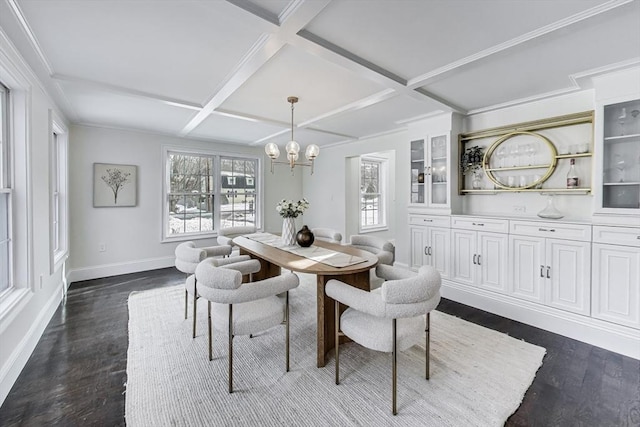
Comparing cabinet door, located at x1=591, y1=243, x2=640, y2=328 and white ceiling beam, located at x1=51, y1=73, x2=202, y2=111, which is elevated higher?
white ceiling beam, located at x1=51, y1=73, x2=202, y2=111

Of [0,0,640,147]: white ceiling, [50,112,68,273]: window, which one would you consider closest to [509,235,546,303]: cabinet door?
[0,0,640,147]: white ceiling

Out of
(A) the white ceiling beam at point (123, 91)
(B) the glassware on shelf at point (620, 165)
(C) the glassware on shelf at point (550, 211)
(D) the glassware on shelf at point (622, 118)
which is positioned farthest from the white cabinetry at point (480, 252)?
(A) the white ceiling beam at point (123, 91)

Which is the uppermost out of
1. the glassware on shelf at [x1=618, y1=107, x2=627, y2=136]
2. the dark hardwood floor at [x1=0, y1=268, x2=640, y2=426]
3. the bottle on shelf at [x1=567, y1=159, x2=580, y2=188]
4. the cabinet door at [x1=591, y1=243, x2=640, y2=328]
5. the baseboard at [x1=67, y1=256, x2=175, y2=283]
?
the glassware on shelf at [x1=618, y1=107, x2=627, y2=136]

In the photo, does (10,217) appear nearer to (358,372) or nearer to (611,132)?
(358,372)

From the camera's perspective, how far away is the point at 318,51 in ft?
6.93

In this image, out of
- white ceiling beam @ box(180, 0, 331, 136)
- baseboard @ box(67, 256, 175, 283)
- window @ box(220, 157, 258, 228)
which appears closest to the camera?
white ceiling beam @ box(180, 0, 331, 136)

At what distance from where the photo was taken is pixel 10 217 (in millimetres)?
2326

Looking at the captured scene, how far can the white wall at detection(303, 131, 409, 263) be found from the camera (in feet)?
15.8

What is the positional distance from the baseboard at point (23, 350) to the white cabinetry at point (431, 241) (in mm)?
4137

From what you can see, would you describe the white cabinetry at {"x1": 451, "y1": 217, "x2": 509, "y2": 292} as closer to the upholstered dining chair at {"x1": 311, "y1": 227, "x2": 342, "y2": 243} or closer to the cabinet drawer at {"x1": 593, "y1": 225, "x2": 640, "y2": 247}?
the cabinet drawer at {"x1": 593, "y1": 225, "x2": 640, "y2": 247}

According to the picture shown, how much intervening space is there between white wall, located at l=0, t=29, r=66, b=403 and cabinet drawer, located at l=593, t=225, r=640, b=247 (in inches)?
186

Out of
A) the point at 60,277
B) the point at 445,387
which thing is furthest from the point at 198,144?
the point at 445,387

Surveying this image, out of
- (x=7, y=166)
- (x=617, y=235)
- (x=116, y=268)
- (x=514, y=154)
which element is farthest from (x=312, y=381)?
(x=116, y=268)

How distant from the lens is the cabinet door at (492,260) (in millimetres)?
3201
